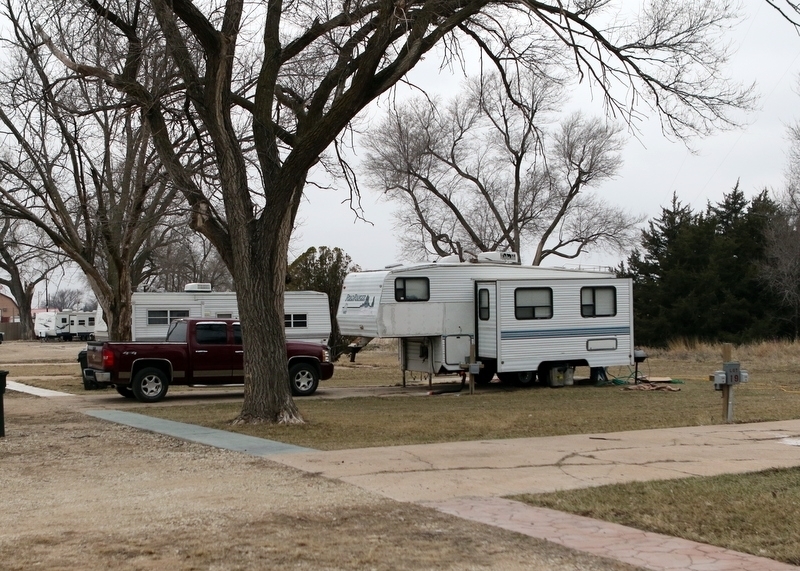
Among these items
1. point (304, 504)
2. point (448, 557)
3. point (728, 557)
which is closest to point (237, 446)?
point (304, 504)

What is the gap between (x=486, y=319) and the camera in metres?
22.3

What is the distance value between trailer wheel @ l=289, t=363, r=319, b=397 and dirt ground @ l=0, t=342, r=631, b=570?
31.9 ft

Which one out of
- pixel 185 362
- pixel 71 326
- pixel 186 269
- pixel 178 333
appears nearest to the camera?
pixel 185 362

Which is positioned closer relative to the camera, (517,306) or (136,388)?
(136,388)

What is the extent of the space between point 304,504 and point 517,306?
14.6 metres

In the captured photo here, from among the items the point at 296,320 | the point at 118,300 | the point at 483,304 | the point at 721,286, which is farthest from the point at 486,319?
the point at 721,286

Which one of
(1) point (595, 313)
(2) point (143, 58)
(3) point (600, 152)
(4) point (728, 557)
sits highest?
(3) point (600, 152)

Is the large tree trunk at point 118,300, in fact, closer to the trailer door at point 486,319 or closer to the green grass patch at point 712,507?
the trailer door at point 486,319

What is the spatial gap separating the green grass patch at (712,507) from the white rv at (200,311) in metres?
22.9

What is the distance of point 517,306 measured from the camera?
874 inches

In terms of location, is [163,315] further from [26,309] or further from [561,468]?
[26,309]

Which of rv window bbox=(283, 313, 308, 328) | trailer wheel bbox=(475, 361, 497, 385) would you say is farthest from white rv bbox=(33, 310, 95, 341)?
trailer wheel bbox=(475, 361, 497, 385)

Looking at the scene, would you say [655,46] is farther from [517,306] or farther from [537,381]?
[537,381]

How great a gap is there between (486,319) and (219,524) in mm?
15444
